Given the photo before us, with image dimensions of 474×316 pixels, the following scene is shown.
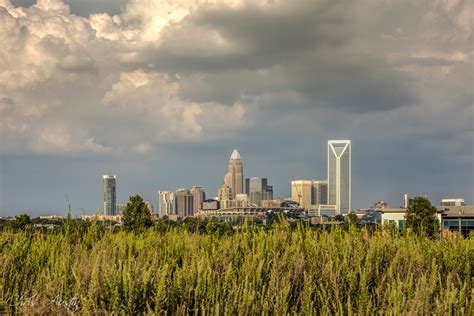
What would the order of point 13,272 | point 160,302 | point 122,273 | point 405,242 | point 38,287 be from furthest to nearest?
point 405,242, point 13,272, point 38,287, point 122,273, point 160,302

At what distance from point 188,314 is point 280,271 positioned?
5.52 feet

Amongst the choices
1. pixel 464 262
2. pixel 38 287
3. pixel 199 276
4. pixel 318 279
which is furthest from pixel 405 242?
pixel 38 287

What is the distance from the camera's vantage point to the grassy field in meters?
5.78

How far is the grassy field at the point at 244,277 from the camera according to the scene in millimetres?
5777

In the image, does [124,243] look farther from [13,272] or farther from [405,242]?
[405,242]

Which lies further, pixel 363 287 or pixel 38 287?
pixel 38 287

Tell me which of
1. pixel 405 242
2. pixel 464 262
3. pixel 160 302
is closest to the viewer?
pixel 160 302

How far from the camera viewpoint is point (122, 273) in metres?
6.22

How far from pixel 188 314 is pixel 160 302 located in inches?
12.7

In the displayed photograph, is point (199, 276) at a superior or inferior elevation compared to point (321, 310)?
superior

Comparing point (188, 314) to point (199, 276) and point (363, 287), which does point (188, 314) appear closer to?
point (199, 276)

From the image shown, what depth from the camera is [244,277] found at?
22.2 feet

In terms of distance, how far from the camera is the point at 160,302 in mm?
5695

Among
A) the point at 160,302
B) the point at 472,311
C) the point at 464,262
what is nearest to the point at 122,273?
the point at 160,302
